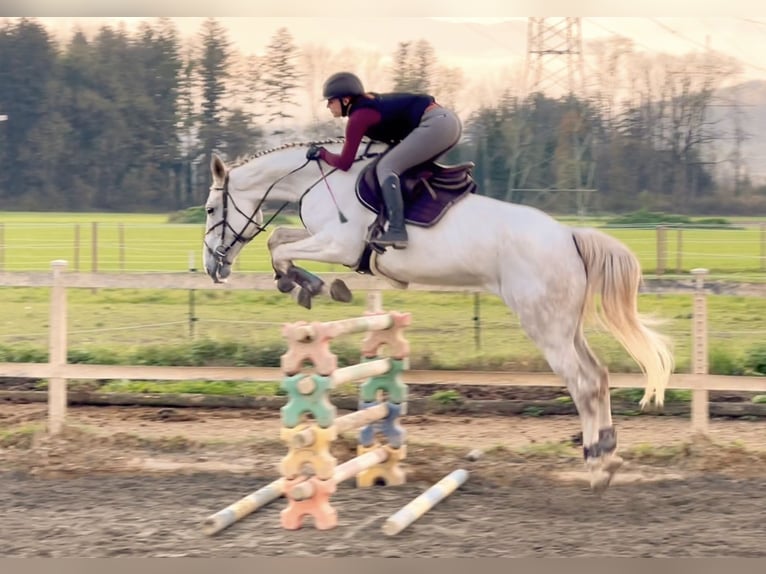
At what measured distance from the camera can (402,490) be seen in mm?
4531

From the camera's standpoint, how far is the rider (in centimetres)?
423

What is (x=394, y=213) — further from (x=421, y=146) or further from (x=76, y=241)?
(x=76, y=241)

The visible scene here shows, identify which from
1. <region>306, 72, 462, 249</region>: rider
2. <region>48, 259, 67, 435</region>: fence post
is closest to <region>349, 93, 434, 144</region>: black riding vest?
<region>306, 72, 462, 249</region>: rider

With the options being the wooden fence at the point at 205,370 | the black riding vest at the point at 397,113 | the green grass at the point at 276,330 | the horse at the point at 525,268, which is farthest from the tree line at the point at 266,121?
the horse at the point at 525,268

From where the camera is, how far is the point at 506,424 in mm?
5988

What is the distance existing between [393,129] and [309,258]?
2.45 ft

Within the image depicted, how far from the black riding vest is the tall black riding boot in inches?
12.9

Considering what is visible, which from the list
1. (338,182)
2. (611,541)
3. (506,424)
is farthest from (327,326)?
(506,424)

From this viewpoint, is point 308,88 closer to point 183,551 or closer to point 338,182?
point 338,182

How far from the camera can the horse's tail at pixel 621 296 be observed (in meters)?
4.34

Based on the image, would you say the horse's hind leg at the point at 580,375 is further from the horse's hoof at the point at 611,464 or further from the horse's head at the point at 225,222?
the horse's head at the point at 225,222

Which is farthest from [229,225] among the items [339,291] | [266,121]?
[266,121]

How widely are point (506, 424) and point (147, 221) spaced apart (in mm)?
3478

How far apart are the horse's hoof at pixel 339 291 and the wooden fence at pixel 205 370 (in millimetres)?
1016
